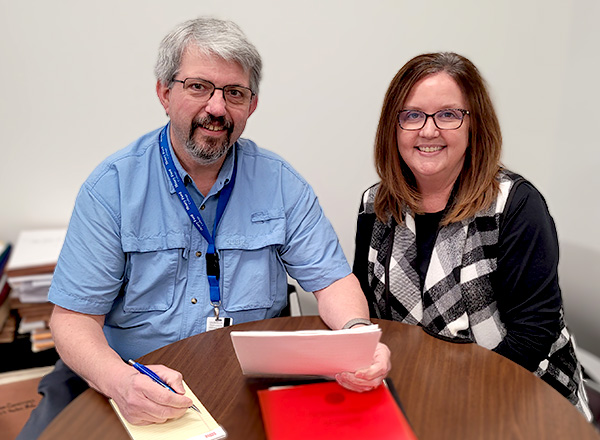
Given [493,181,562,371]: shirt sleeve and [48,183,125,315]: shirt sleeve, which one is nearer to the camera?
[48,183,125,315]: shirt sleeve

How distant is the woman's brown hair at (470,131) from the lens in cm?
165

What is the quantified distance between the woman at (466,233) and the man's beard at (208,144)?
57cm

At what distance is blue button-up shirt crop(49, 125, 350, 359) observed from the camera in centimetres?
147

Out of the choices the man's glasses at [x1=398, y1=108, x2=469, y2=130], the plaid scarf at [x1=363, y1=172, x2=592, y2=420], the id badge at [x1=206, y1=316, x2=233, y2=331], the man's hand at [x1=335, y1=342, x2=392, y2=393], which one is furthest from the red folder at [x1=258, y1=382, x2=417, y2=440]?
the man's glasses at [x1=398, y1=108, x2=469, y2=130]

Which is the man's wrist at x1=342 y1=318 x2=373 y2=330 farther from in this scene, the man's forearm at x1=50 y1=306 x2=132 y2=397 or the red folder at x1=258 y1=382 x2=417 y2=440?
the man's forearm at x1=50 y1=306 x2=132 y2=397

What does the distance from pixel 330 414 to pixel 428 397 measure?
0.75 feet

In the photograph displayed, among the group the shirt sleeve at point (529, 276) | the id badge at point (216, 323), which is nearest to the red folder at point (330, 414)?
the id badge at point (216, 323)

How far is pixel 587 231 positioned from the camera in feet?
8.94

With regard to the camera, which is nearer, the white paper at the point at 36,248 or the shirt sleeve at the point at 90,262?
the shirt sleeve at the point at 90,262

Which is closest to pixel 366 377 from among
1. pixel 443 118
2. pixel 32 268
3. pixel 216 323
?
pixel 216 323

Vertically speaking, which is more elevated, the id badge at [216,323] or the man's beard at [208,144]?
the man's beard at [208,144]

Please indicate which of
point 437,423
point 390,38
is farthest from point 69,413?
point 390,38

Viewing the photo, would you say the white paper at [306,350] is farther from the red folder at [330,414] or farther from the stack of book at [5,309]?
the stack of book at [5,309]

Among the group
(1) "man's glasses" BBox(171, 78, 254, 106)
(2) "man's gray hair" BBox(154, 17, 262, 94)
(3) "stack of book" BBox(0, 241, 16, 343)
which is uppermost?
(2) "man's gray hair" BBox(154, 17, 262, 94)
